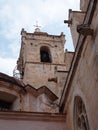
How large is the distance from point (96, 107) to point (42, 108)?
4761mm

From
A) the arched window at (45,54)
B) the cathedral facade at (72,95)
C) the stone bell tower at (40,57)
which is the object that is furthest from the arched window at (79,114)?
the arched window at (45,54)

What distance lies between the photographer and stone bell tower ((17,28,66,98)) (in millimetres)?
23203

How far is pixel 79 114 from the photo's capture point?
827 cm

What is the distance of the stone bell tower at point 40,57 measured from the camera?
76.1ft

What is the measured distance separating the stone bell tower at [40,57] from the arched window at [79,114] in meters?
13.3

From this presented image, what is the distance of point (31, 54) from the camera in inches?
982

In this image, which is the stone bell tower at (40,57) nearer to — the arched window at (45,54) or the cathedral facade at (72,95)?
the arched window at (45,54)

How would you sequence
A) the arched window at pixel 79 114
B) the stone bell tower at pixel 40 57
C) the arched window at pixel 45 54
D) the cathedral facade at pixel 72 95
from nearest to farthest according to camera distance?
the cathedral facade at pixel 72 95, the arched window at pixel 79 114, the stone bell tower at pixel 40 57, the arched window at pixel 45 54

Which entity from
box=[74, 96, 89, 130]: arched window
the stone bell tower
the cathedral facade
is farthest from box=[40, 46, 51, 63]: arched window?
box=[74, 96, 89, 130]: arched window

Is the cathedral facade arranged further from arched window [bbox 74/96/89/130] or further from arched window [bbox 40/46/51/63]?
arched window [bbox 40/46/51/63]

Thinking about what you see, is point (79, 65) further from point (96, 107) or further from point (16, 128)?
point (16, 128)

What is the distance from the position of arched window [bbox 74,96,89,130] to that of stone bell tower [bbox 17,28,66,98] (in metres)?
13.3

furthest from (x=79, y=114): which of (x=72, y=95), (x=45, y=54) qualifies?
(x=45, y=54)

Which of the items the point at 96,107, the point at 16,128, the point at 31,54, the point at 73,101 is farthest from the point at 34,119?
the point at 31,54
